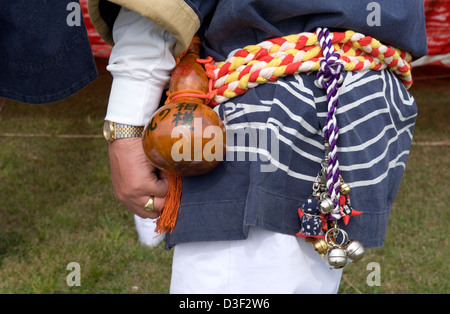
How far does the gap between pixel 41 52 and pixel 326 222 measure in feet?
2.39

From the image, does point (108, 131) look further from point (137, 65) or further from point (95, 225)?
point (95, 225)

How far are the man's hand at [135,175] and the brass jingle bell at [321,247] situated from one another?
11.1 inches

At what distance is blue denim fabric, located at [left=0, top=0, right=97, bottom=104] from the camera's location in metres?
0.99

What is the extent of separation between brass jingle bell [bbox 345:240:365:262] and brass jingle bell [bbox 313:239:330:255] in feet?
0.11

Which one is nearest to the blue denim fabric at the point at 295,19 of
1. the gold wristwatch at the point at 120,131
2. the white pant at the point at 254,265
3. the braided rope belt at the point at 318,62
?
the braided rope belt at the point at 318,62

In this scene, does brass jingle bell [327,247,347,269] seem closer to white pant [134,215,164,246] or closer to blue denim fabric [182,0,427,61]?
blue denim fabric [182,0,427,61]

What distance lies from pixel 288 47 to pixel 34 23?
1.92 ft

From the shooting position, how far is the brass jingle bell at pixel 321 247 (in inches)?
29.8

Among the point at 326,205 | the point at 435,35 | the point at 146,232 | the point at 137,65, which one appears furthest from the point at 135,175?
the point at 435,35

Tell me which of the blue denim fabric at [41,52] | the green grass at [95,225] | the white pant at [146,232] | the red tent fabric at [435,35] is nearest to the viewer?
the blue denim fabric at [41,52]

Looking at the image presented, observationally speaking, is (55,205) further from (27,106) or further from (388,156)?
(388,156)

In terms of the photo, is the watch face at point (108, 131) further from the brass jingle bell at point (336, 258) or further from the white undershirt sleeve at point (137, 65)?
the brass jingle bell at point (336, 258)

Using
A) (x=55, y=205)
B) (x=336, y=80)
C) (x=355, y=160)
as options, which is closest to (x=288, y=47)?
(x=336, y=80)

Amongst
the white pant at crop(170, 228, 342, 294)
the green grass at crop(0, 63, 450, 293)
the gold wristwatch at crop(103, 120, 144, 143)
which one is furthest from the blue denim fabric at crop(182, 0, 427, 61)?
the green grass at crop(0, 63, 450, 293)
